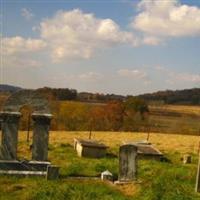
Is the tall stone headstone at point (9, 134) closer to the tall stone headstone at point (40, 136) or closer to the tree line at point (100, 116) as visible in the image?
the tall stone headstone at point (40, 136)

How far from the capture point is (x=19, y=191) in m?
15.1

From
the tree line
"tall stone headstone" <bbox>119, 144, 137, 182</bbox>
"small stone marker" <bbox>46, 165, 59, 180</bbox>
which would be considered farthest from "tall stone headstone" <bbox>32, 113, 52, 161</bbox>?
the tree line

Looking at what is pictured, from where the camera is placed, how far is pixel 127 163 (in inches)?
709

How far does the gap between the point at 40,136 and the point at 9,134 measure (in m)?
1.38

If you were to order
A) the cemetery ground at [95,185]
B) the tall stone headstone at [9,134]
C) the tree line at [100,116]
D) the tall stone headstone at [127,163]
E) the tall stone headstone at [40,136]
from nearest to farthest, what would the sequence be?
the cemetery ground at [95,185]
the tall stone headstone at [127,163]
the tall stone headstone at [9,134]
the tall stone headstone at [40,136]
the tree line at [100,116]

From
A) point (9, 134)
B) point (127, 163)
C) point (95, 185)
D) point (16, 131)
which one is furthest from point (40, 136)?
point (95, 185)

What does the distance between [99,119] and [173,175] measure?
37.4m

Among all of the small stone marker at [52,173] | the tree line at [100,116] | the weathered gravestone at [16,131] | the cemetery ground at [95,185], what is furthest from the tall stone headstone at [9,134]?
the tree line at [100,116]

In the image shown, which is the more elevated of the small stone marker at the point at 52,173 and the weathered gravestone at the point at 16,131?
the weathered gravestone at the point at 16,131

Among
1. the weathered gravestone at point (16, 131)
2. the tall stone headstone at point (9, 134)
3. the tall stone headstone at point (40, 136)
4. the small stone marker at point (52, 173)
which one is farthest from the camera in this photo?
the tall stone headstone at point (40, 136)

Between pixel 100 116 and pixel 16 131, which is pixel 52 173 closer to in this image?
pixel 16 131

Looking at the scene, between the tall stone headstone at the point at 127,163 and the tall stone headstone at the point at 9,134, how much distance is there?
4.83m

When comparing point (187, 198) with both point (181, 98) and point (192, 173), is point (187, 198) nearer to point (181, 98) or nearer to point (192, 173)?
point (192, 173)

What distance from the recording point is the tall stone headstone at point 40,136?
64.8 feet
